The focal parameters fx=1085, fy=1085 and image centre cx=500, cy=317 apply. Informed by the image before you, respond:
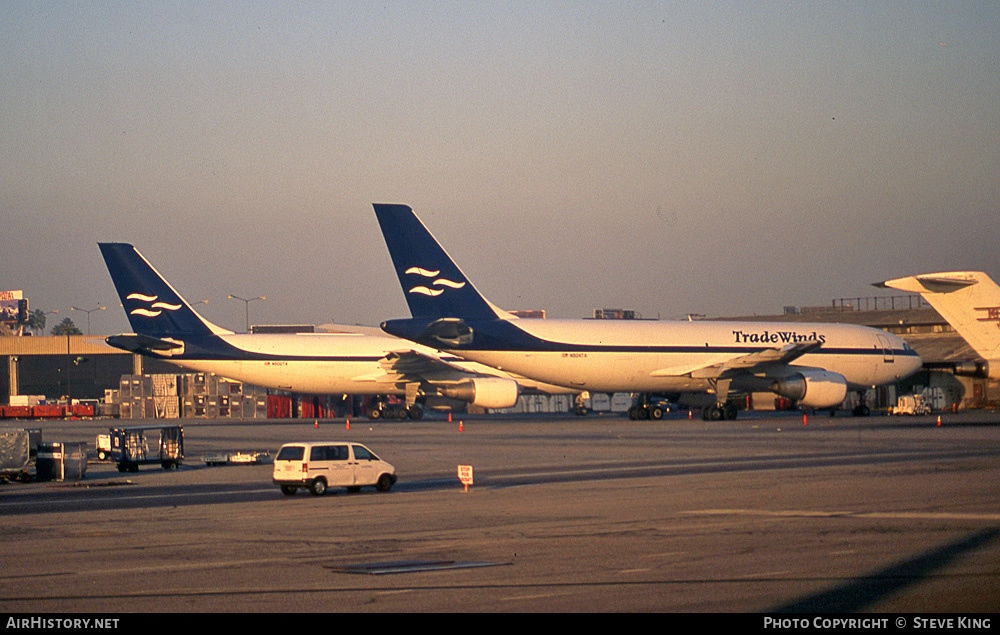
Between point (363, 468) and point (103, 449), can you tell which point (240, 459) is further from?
point (363, 468)

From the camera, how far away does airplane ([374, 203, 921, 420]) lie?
5531cm

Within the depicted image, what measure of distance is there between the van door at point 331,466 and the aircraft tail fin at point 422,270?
30585 millimetres

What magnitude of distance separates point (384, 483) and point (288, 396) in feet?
218

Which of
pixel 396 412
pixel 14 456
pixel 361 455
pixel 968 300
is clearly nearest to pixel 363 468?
pixel 361 455

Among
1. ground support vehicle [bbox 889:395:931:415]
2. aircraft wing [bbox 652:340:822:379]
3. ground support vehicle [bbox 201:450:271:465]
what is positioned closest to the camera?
ground support vehicle [bbox 201:450:271:465]

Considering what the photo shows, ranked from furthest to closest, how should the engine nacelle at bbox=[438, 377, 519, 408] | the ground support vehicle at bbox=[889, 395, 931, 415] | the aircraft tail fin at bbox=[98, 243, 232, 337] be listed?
the ground support vehicle at bbox=[889, 395, 931, 415] → the aircraft tail fin at bbox=[98, 243, 232, 337] → the engine nacelle at bbox=[438, 377, 519, 408]

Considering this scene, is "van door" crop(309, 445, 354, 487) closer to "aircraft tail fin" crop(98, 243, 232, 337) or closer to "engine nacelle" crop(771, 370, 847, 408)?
"engine nacelle" crop(771, 370, 847, 408)

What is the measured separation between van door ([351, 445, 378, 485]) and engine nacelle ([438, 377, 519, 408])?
34449mm

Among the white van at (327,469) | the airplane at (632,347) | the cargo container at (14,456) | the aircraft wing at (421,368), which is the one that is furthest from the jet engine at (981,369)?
the aircraft wing at (421,368)

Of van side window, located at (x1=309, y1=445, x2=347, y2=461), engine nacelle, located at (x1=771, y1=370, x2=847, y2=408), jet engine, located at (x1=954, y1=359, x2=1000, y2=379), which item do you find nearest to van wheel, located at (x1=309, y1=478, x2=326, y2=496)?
van side window, located at (x1=309, y1=445, x2=347, y2=461)

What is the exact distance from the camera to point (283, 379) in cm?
6788
